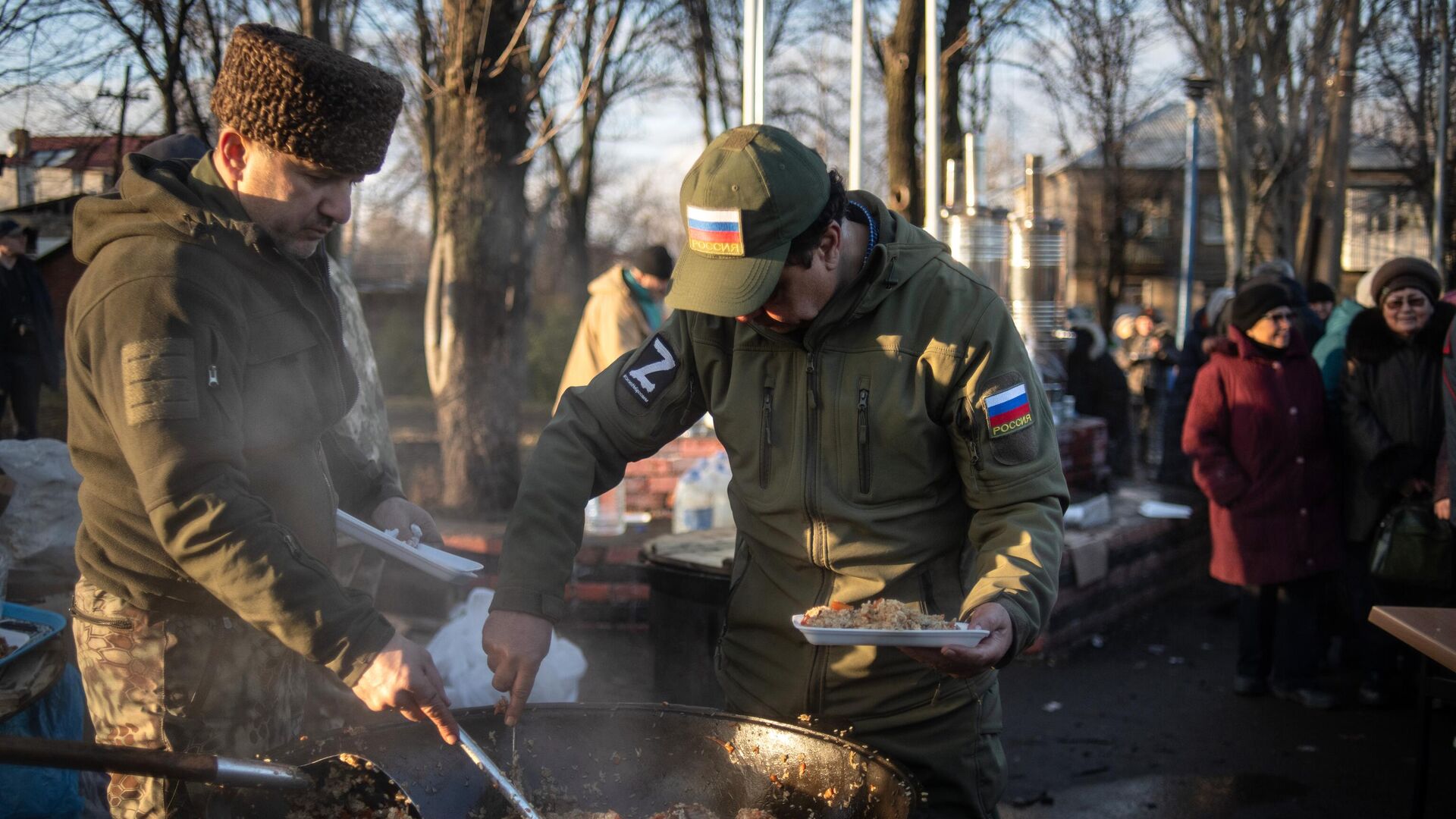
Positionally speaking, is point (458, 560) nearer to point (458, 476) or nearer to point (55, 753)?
point (55, 753)

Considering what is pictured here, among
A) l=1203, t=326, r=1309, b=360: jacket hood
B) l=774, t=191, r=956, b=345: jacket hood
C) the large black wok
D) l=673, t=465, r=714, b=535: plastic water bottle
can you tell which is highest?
l=774, t=191, r=956, b=345: jacket hood

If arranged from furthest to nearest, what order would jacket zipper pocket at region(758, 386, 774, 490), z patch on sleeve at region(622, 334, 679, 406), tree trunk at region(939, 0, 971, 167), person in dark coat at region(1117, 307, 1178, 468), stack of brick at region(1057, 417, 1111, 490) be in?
person in dark coat at region(1117, 307, 1178, 468) → tree trunk at region(939, 0, 971, 167) → stack of brick at region(1057, 417, 1111, 490) → z patch on sleeve at region(622, 334, 679, 406) → jacket zipper pocket at region(758, 386, 774, 490)

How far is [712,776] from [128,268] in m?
1.41

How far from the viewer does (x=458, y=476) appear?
7629 mm

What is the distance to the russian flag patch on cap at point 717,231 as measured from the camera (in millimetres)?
2111

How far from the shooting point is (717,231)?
7.03ft

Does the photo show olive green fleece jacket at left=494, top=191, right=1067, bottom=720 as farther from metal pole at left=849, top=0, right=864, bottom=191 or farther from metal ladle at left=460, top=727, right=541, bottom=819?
metal pole at left=849, top=0, right=864, bottom=191

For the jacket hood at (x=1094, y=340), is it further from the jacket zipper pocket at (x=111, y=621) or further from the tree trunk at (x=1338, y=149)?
the jacket zipper pocket at (x=111, y=621)

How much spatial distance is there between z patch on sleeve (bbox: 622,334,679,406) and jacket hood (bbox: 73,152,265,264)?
2.53ft

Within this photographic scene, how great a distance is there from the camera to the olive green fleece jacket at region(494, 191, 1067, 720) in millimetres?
2215

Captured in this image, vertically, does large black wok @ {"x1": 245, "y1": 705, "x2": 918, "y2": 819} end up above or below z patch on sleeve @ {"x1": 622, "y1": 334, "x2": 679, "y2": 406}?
below

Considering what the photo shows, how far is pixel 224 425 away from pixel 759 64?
499cm

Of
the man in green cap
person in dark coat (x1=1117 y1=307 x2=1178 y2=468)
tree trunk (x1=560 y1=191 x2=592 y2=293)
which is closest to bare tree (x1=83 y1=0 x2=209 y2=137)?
the man in green cap

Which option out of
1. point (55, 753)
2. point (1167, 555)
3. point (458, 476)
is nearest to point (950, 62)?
point (1167, 555)
